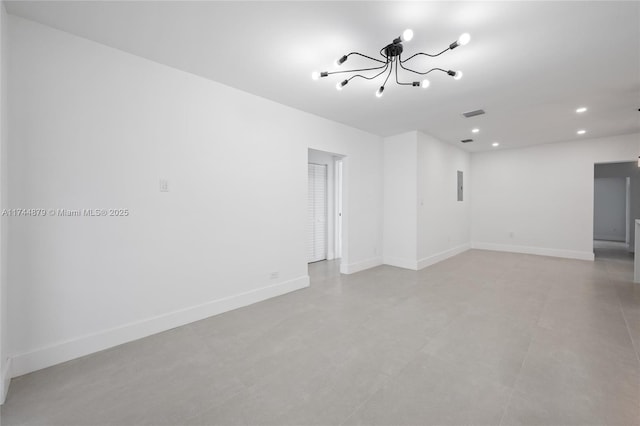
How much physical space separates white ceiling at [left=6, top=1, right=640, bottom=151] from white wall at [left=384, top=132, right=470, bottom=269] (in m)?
1.55

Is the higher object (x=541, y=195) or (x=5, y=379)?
(x=541, y=195)

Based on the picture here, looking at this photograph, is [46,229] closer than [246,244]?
Yes

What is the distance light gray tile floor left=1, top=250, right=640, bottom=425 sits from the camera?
1621 mm

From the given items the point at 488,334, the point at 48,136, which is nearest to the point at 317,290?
the point at 488,334

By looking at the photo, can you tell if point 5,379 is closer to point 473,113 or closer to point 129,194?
point 129,194

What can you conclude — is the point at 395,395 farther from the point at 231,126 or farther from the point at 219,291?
the point at 231,126

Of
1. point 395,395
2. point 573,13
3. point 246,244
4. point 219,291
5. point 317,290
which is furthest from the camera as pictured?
point 317,290

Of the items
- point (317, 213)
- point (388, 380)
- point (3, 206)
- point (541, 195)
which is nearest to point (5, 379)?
point (3, 206)

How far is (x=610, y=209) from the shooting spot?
871cm

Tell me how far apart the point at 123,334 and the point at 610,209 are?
43.4 ft

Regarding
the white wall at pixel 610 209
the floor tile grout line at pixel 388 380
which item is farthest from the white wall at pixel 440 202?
the white wall at pixel 610 209

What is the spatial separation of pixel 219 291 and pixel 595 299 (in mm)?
4946

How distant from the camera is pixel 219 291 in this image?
3148 mm

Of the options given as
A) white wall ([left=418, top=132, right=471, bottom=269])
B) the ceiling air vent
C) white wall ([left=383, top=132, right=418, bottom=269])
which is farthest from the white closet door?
the ceiling air vent
